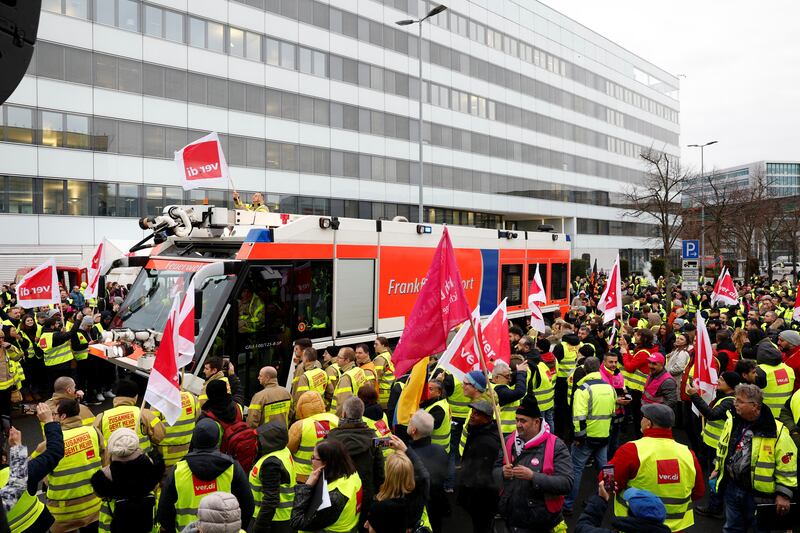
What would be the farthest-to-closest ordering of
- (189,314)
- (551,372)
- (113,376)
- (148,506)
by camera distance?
(113,376) < (551,372) < (189,314) < (148,506)

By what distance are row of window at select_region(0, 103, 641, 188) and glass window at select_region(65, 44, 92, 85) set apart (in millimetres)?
1673

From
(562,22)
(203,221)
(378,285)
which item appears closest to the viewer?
(203,221)

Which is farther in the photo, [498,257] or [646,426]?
[498,257]

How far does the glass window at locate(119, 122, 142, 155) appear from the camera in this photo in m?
28.3

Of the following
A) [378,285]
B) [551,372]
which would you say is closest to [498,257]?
[378,285]

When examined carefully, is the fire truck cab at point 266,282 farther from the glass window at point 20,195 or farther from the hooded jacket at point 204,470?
the glass window at point 20,195

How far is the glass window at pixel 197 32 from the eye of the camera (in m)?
30.1

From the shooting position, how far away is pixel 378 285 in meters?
11.0

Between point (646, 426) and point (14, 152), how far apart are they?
94.8 ft

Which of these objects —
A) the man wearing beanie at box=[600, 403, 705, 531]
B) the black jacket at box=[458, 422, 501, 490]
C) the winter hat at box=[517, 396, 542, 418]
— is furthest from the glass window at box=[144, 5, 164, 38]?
the man wearing beanie at box=[600, 403, 705, 531]

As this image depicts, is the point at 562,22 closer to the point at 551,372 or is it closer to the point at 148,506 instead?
the point at 551,372

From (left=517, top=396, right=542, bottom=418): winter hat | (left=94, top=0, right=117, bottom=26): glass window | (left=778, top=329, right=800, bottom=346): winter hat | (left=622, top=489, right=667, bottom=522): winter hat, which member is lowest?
(left=622, top=489, right=667, bottom=522): winter hat

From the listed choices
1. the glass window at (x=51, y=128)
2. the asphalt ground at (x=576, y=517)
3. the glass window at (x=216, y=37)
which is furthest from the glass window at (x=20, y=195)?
the asphalt ground at (x=576, y=517)

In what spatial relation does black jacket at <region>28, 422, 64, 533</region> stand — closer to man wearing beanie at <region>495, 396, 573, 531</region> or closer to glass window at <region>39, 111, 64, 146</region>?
man wearing beanie at <region>495, 396, 573, 531</region>
